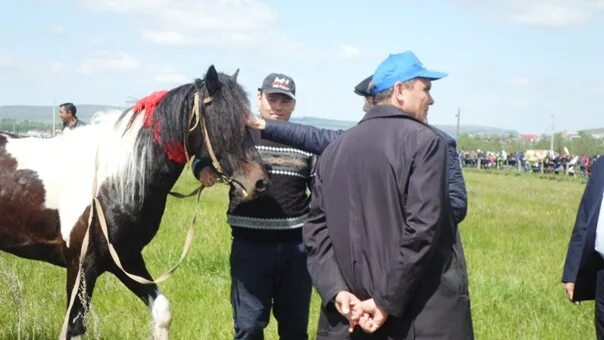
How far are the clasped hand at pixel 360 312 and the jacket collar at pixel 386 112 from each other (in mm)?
725

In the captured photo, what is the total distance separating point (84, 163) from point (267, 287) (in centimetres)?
141

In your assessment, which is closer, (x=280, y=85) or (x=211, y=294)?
(x=280, y=85)

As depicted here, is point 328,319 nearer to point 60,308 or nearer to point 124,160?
point 124,160

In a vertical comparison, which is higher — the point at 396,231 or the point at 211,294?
the point at 396,231

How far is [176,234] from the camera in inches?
367

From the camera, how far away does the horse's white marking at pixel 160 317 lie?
173 inches

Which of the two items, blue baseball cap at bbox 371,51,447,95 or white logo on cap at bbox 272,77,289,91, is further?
white logo on cap at bbox 272,77,289,91

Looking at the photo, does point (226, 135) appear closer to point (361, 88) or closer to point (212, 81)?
point (212, 81)

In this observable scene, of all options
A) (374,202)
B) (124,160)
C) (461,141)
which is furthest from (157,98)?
(461,141)

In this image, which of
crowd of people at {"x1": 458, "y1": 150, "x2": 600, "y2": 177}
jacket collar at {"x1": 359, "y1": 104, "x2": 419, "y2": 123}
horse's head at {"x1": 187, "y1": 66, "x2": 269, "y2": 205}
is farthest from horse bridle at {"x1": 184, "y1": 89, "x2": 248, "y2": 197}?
crowd of people at {"x1": 458, "y1": 150, "x2": 600, "y2": 177}

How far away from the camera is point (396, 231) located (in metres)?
2.66

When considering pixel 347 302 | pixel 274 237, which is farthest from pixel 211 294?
pixel 347 302

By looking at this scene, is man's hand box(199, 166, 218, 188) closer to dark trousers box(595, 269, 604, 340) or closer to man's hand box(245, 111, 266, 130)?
man's hand box(245, 111, 266, 130)

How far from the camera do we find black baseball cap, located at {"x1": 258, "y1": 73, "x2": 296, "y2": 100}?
13.3 ft
